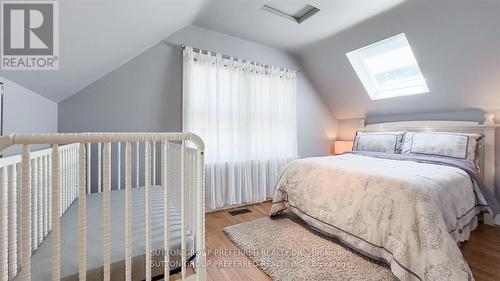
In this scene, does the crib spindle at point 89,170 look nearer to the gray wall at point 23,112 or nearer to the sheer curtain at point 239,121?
the gray wall at point 23,112

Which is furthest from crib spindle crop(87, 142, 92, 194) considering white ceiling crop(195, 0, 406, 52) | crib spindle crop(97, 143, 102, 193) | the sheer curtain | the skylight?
the skylight

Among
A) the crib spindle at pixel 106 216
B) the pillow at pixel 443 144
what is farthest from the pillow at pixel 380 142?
the crib spindle at pixel 106 216

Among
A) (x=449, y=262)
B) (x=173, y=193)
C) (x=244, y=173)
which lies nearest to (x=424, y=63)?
(x=449, y=262)

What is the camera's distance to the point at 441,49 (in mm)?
2336

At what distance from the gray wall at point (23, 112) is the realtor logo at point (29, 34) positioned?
6.0 inches

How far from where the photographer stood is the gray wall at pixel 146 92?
218cm

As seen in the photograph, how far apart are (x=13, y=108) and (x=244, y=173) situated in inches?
89.6

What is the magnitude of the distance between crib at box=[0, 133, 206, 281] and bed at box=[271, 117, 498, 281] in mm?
1279

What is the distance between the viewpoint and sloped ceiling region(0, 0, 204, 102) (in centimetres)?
114

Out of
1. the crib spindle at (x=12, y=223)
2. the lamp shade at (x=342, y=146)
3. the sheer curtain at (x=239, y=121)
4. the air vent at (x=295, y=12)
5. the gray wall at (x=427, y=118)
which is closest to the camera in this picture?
the crib spindle at (x=12, y=223)

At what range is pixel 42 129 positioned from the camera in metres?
1.67

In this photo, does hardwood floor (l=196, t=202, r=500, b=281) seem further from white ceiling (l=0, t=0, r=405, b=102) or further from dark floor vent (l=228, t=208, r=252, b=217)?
white ceiling (l=0, t=0, r=405, b=102)

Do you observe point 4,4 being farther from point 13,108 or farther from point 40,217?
point 40,217

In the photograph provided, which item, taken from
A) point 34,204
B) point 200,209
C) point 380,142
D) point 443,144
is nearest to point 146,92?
point 34,204
